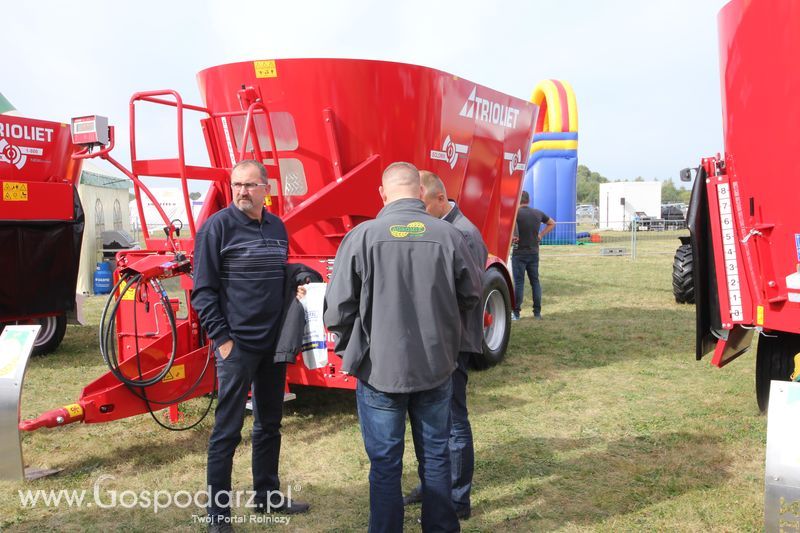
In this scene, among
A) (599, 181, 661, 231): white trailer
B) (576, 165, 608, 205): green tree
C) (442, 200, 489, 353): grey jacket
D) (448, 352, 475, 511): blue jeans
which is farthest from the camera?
(576, 165, 608, 205): green tree

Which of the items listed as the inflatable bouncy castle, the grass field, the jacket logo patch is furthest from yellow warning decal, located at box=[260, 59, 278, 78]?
the inflatable bouncy castle

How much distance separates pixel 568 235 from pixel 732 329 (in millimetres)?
20503

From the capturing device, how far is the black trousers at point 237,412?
3.29 metres

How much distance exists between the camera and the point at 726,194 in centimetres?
464

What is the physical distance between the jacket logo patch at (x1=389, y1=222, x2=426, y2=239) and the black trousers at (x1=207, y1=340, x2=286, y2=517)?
114 centimetres

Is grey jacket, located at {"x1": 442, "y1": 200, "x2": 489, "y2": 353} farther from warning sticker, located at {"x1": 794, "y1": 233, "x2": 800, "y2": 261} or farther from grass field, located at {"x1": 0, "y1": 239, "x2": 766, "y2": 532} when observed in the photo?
warning sticker, located at {"x1": 794, "y1": 233, "x2": 800, "y2": 261}

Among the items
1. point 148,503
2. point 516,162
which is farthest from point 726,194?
point 148,503

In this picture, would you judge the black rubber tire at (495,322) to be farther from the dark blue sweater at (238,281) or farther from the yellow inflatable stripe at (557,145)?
the yellow inflatable stripe at (557,145)

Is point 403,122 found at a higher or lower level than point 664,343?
higher

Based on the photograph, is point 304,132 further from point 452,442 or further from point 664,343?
point 664,343

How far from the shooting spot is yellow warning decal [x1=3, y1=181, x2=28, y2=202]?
696 centimetres

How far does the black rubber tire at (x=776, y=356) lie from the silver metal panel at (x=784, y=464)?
7.12 ft

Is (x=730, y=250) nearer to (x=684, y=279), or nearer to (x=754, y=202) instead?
(x=754, y=202)

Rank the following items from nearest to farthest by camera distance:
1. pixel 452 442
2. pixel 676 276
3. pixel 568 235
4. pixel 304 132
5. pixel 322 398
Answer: pixel 452 442
pixel 304 132
pixel 322 398
pixel 676 276
pixel 568 235
